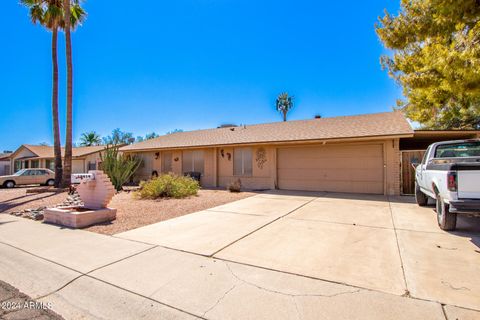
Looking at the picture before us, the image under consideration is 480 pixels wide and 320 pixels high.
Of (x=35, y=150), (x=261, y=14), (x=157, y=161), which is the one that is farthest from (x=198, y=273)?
(x=35, y=150)

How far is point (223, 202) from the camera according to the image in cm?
998

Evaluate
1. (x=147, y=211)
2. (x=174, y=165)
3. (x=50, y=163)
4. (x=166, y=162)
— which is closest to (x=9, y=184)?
(x=50, y=163)

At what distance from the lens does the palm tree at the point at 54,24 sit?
1555 centimetres

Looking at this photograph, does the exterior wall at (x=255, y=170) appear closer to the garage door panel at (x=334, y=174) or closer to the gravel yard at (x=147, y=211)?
the garage door panel at (x=334, y=174)

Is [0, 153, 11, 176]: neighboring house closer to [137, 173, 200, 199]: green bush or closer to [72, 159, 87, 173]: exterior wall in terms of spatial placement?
[72, 159, 87, 173]: exterior wall

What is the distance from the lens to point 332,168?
12945 mm

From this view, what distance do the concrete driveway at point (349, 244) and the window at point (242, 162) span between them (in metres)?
7.19

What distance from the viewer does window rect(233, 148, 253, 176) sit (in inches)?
599

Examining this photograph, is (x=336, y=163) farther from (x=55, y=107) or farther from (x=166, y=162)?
(x=55, y=107)

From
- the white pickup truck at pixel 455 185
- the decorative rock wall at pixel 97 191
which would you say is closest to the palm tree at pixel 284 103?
the white pickup truck at pixel 455 185

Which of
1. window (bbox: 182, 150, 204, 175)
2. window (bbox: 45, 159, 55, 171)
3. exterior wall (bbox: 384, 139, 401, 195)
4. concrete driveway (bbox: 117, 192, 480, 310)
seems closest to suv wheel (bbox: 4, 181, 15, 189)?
window (bbox: 45, 159, 55, 171)

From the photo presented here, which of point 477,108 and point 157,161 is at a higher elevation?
point 477,108

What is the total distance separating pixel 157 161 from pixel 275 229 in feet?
48.5

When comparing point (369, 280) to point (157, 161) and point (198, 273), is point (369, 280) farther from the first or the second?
point (157, 161)
